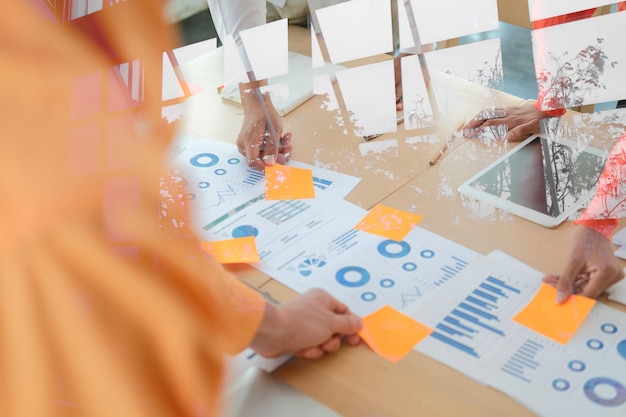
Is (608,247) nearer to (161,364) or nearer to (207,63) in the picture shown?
(161,364)

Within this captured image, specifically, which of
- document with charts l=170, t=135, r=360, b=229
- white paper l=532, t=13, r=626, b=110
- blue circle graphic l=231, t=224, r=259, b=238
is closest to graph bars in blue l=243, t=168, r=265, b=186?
document with charts l=170, t=135, r=360, b=229

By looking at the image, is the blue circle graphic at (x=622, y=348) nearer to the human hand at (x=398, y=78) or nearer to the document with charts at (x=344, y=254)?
the document with charts at (x=344, y=254)

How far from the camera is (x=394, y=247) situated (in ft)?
3.22

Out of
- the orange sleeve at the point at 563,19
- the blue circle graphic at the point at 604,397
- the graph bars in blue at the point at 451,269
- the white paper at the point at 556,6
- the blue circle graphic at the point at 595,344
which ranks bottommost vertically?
the blue circle graphic at the point at 604,397

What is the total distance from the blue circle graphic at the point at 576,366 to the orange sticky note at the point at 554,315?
3 cm

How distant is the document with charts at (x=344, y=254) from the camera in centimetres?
91

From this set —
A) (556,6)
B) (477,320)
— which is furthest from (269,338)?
(556,6)

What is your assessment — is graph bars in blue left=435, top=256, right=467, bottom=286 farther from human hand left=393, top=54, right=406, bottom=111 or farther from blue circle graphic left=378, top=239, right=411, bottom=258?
human hand left=393, top=54, right=406, bottom=111

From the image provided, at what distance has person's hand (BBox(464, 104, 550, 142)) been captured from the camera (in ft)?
3.86

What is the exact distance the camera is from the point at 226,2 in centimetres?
114

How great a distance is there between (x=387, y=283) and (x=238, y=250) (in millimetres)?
238

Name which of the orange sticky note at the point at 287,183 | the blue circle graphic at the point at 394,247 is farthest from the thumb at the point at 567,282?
the orange sticky note at the point at 287,183

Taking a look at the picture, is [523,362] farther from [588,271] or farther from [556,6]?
[556,6]

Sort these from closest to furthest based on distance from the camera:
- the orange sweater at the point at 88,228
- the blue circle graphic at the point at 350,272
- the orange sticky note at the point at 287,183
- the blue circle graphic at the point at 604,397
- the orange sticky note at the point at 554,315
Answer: the orange sweater at the point at 88,228, the blue circle graphic at the point at 604,397, the orange sticky note at the point at 554,315, the blue circle graphic at the point at 350,272, the orange sticky note at the point at 287,183
